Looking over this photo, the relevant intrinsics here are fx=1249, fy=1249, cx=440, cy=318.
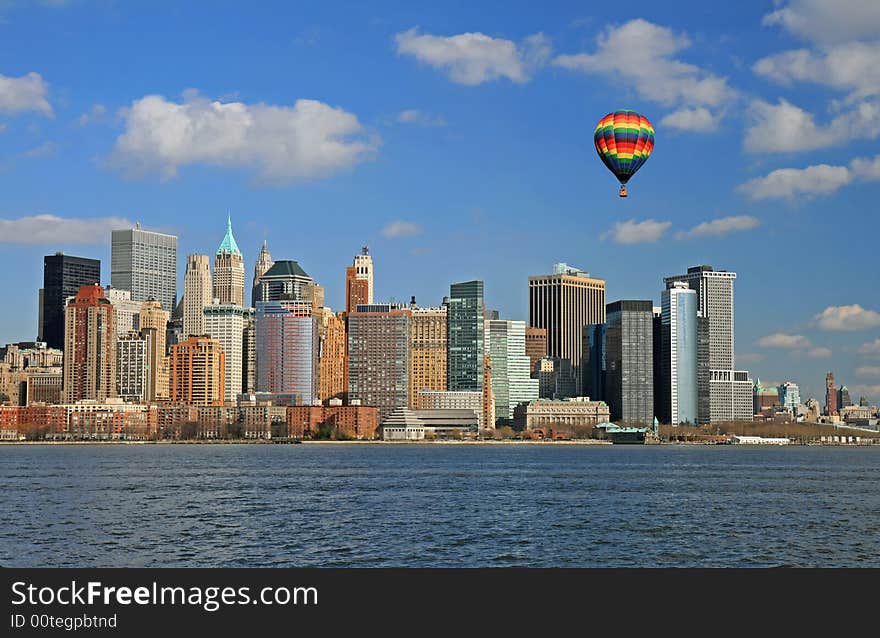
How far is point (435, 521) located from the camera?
242 ft

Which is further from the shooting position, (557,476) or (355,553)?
(557,476)

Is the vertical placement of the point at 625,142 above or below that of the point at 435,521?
above

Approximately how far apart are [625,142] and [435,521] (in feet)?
127

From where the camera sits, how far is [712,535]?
218 feet

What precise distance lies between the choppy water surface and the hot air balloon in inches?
1025

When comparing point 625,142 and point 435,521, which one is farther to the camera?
point 625,142

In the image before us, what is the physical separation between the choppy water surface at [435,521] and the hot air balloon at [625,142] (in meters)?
26.0

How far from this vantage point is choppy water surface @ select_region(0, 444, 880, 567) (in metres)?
57.3

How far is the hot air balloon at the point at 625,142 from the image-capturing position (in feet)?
324

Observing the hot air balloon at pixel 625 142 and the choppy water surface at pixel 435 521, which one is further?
the hot air balloon at pixel 625 142
